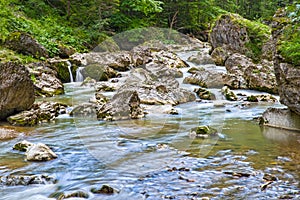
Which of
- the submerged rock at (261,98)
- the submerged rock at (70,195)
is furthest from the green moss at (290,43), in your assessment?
the submerged rock at (70,195)

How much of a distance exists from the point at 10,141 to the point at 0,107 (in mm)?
1822

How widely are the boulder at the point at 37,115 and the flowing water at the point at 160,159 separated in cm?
31

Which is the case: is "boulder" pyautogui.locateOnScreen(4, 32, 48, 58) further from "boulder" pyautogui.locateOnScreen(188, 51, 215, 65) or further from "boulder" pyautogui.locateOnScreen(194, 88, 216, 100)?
"boulder" pyautogui.locateOnScreen(188, 51, 215, 65)

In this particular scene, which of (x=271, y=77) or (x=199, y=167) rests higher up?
(x=271, y=77)

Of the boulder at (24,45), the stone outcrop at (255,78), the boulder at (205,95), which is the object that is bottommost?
the boulder at (205,95)

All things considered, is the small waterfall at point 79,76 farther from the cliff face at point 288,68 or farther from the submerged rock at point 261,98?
the cliff face at point 288,68

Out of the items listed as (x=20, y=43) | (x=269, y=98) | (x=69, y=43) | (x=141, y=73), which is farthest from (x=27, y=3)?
(x=269, y=98)

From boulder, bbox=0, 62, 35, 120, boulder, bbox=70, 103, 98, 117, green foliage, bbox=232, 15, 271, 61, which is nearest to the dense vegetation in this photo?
green foliage, bbox=232, 15, 271, 61

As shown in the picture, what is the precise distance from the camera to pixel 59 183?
4.16 meters

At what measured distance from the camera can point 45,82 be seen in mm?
11961

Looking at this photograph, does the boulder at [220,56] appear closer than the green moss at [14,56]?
No

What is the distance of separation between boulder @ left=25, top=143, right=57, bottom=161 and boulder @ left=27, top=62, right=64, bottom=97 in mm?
6453

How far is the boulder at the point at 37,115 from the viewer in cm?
747

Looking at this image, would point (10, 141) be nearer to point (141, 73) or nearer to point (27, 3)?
point (141, 73)
